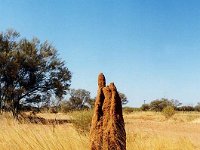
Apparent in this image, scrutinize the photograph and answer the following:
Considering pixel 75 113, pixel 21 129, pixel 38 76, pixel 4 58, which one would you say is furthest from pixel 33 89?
pixel 21 129

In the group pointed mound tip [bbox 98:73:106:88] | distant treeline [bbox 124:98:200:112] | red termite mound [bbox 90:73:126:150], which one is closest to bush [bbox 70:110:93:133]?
pointed mound tip [bbox 98:73:106:88]

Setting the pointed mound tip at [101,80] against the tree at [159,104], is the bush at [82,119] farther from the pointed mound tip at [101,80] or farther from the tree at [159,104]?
the tree at [159,104]

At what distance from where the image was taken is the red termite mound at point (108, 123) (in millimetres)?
8055

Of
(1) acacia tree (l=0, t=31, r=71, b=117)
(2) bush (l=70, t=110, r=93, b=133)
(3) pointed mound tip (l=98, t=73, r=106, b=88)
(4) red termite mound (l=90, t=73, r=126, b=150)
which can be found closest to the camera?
(4) red termite mound (l=90, t=73, r=126, b=150)

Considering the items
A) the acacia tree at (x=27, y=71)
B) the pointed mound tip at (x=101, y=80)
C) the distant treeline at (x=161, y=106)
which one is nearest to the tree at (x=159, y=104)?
the distant treeline at (x=161, y=106)

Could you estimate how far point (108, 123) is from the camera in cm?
823

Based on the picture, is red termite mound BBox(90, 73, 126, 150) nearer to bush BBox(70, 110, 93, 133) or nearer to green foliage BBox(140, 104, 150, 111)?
bush BBox(70, 110, 93, 133)

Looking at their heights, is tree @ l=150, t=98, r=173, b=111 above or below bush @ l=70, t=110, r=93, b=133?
above

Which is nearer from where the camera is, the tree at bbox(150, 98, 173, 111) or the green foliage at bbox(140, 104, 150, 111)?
the tree at bbox(150, 98, 173, 111)

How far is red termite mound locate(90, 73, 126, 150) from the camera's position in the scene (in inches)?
317

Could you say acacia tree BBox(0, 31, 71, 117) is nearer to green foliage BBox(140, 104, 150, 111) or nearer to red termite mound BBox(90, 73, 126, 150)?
red termite mound BBox(90, 73, 126, 150)

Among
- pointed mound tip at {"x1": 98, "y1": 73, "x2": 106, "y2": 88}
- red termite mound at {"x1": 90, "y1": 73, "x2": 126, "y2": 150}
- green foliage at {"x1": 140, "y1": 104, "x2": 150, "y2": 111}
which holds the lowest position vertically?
red termite mound at {"x1": 90, "y1": 73, "x2": 126, "y2": 150}

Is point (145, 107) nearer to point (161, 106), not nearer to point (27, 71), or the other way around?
point (161, 106)

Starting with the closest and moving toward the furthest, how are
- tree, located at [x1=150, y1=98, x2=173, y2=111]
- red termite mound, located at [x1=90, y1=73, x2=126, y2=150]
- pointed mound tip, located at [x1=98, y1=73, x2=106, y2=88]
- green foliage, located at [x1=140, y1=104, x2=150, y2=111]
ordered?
red termite mound, located at [x1=90, y1=73, x2=126, y2=150] < pointed mound tip, located at [x1=98, y1=73, x2=106, y2=88] < tree, located at [x1=150, y1=98, x2=173, y2=111] < green foliage, located at [x1=140, y1=104, x2=150, y2=111]
